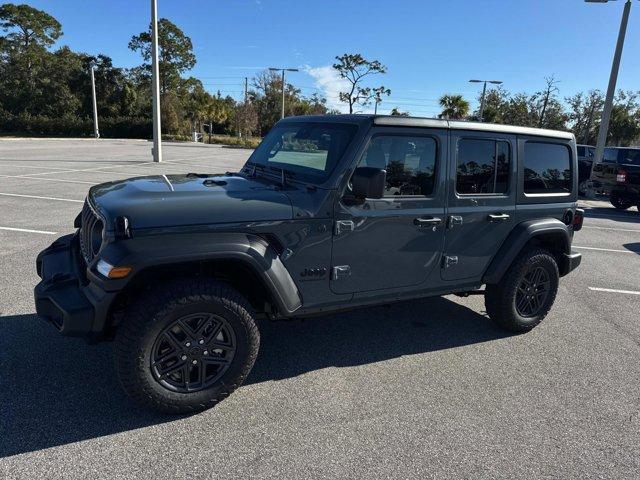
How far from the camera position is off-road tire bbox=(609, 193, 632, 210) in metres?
14.3

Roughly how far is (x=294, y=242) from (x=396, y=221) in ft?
2.67

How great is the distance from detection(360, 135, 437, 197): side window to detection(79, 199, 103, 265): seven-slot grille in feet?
5.72

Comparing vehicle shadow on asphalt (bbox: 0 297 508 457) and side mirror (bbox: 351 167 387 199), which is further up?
side mirror (bbox: 351 167 387 199)

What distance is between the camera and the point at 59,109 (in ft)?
170

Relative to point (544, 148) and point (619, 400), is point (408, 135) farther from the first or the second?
point (619, 400)

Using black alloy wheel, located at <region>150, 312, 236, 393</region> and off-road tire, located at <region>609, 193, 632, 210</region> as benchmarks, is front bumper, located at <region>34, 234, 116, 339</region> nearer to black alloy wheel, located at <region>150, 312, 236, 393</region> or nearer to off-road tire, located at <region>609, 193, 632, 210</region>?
black alloy wheel, located at <region>150, 312, 236, 393</region>

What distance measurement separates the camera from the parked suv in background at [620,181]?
44.6ft

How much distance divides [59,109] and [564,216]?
191 ft

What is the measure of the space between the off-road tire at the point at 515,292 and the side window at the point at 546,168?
0.59 metres

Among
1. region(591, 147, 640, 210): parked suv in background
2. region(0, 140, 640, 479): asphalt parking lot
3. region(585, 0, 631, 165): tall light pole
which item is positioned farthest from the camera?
region(585, 0, 631, 165): tall light pole

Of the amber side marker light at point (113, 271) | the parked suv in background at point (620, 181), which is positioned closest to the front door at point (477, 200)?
the amber side marker light at point (113, 271)

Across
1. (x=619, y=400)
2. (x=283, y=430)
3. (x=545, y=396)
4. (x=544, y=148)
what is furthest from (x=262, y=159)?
(x=619, y=400)

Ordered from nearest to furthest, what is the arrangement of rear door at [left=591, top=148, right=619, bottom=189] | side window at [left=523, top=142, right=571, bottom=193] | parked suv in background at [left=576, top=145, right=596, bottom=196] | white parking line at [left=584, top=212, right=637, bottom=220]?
side window at [left=523, top=142, right=571, bottom=193] < white parking line at [left=584, top=212, right=637, bottom=220] < rear door at [left=591, top=148, right=619, bottom=189] < parked suv in background at [left=576, top=145, right=596, bottom=196]

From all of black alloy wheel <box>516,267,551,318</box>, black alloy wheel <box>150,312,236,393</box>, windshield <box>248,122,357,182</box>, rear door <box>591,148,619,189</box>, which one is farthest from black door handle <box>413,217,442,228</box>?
rear door <box>591,148,619,189</box>
